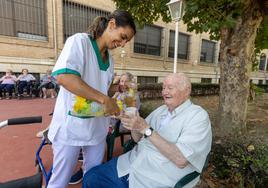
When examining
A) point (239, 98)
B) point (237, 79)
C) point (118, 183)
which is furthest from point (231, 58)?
point (118, 183)

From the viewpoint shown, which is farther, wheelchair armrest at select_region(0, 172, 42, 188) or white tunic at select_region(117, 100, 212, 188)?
white tunic at select_region(117, 100, 212, 188)

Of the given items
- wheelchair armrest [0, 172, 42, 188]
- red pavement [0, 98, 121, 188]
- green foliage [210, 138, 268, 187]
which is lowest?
red pavement [0, 98, 121, 188]

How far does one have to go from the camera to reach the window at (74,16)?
34.8 feet

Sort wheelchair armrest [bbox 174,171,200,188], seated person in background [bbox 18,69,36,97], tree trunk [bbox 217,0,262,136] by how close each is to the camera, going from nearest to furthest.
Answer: wheelchair armrest [bbox 174,171,200,188] < tree trunk [bbox 217,0,262,136] < seated person in background [bbox 18,69,36,97]

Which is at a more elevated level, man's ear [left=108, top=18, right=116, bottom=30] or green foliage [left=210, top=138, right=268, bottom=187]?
man's ear [left=108, top=18, right=116, bottom=30]

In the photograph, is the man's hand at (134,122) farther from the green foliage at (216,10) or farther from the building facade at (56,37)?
the building facade at (56,37)

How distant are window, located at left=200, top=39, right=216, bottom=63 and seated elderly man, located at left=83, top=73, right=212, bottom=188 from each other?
17638 millimetres

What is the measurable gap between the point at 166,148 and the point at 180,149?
0.10 m

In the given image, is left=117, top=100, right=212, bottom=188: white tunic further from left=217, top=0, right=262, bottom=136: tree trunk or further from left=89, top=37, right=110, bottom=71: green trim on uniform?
left=217, top=0, right=262, bottom=136: tree trunk

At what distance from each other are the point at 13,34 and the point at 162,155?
10276 millimetres

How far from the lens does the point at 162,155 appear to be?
62.3 inches

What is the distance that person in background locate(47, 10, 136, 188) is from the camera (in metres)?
1.27

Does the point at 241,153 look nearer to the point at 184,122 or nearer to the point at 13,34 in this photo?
the point at 184,122

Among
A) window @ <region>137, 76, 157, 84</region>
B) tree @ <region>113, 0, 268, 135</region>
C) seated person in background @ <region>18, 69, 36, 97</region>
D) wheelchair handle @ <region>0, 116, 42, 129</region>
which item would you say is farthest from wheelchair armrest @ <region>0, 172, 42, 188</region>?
window @ <region>137, 76, 157, 84</region>
